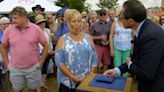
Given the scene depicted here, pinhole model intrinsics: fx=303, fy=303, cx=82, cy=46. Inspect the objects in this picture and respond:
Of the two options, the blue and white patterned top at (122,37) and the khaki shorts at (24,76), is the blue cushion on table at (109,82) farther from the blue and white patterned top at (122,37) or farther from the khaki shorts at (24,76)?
the blue and white patterned top at (122,37)

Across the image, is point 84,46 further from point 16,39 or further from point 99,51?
point 99,51

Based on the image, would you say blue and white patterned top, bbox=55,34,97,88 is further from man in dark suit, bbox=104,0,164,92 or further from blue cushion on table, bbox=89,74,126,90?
man in dark suit, bbox=104,0,164,92

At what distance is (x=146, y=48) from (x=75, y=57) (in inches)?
47.3

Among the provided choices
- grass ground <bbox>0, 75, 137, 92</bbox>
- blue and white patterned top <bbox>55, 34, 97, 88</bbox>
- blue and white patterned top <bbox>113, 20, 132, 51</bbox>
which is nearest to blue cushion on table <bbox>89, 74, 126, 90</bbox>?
blue and white patterned top <bbox>55, 34, 97, 88</bbox>

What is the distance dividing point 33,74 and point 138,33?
218cm

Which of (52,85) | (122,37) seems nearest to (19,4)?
(52,85)

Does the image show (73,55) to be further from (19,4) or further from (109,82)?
(19,4)

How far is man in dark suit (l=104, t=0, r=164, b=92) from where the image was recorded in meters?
2.47

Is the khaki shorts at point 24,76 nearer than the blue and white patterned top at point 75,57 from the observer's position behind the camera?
No

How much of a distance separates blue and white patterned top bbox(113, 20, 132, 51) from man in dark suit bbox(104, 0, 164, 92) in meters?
3.17

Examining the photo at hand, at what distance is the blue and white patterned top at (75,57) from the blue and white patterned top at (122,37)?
7.61ft

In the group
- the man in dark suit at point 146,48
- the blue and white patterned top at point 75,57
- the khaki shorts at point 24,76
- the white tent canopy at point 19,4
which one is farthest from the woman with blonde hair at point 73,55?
the white tent canopy at point 19,4

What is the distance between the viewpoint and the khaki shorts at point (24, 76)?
4.27m

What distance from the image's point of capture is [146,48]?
8.17 feet
